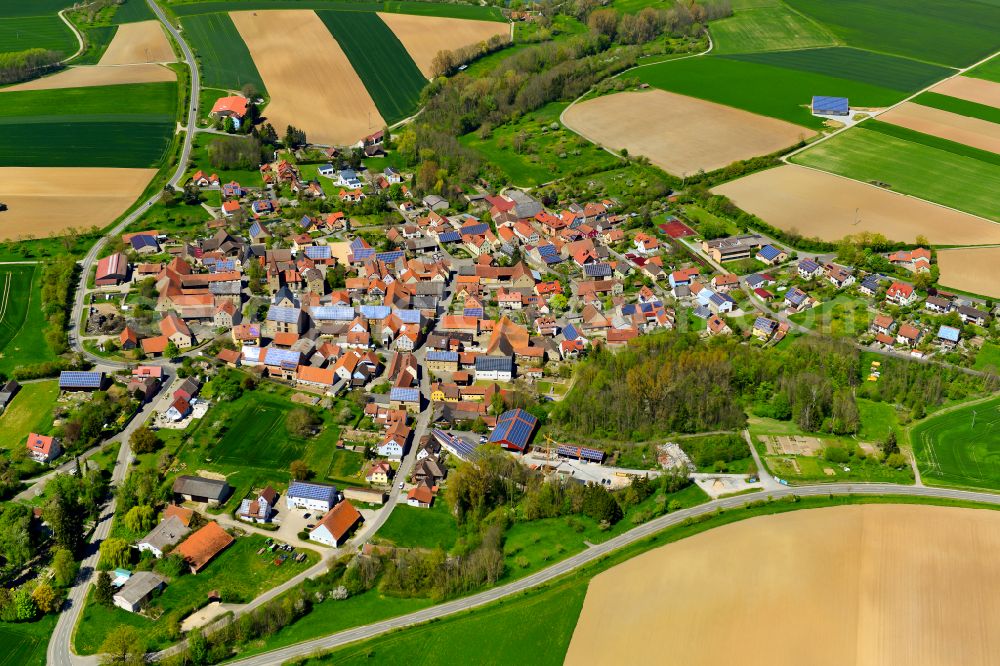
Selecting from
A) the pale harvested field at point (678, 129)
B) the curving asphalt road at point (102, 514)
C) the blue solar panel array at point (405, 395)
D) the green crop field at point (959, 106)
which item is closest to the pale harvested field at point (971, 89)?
the green crop field at point (959, 106)

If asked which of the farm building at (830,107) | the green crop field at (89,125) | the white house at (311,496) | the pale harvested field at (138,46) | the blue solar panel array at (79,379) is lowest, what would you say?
the white house at (311,496)

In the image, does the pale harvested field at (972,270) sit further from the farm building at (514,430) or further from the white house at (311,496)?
the white house at (311,496)

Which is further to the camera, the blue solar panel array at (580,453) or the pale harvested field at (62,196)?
the pale harvested field at (62,196)

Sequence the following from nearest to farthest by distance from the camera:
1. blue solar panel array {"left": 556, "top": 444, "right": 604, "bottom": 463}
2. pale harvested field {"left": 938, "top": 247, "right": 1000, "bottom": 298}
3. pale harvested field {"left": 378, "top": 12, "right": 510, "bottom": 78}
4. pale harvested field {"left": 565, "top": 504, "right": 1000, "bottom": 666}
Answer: pale harvested field {"left": 565, "top": 504, "right": 1000, "bottom": 666} < blue solar panel array {"left": 556, "top": 444, "right": 604, "bottom": 463} < pale harvested field {"left": 938, "top": 247, "right": 1000, "bottom": 298} < pale harvested field {"left": 378, "top": 12, "right": 510, "bottom": 78}

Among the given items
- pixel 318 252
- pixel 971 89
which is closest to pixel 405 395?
pixel 318 252

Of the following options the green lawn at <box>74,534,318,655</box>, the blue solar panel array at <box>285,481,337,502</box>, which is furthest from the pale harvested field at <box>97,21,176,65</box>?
the green lawn at <box>74,534,318,655</box>

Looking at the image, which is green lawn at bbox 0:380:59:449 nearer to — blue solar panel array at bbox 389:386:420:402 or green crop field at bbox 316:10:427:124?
blue solar panel array at bbox 389:386:420:402

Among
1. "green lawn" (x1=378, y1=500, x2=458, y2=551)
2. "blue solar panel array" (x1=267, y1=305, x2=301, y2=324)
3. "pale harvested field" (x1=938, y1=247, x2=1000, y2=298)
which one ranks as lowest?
"pale harvested field" (x1=938, y1=247, x2=1000, y2=298)
